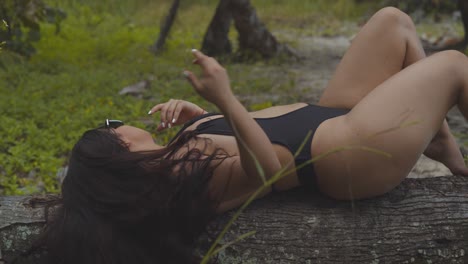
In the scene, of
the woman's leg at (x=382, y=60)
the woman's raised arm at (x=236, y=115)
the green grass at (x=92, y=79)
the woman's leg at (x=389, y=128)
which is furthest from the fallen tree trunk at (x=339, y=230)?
the green grass at (x=92, y=79)

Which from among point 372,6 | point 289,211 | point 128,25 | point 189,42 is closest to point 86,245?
point 289,211

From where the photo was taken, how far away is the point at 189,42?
9625mm

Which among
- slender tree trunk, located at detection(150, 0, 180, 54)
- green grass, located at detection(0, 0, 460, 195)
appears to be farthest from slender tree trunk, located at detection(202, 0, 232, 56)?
slender tree trunk, located at detection(150, 0, 180, 54)

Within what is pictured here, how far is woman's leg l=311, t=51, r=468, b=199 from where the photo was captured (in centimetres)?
241

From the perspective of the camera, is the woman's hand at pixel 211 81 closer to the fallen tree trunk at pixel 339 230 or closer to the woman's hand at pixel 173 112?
the fallen tree trunk at pixel 339 230

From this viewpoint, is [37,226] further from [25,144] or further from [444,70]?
[25,144]

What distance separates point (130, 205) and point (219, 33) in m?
6.26

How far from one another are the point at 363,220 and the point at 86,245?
0.97m

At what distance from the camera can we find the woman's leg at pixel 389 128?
2.41 m

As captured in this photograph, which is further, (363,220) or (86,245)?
(363,220)

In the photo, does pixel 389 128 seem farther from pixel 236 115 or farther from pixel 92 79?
pixel 92 79

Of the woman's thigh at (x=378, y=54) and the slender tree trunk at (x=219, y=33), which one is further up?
the woman's thigh at (x=378, y=54)

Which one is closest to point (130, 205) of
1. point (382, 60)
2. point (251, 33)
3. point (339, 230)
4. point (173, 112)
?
point (173, 112)

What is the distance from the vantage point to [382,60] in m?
2.81
